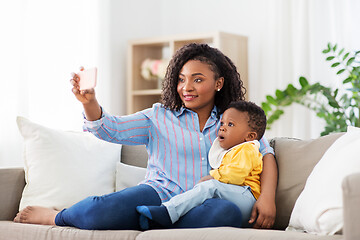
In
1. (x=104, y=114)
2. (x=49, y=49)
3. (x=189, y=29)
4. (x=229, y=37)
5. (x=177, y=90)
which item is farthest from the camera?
(x=189, y=29)

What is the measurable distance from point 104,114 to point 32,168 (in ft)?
1.67

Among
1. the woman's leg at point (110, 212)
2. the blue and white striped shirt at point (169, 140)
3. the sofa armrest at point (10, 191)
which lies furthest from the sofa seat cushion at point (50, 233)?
the blue and white striped shirt at point (169, 140)

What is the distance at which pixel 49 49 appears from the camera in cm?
343

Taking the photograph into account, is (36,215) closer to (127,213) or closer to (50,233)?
(50,233)

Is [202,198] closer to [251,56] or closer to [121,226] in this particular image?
[121,226]

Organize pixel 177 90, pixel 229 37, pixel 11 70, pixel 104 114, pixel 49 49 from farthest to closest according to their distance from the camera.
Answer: pixel 229 37
pixel 49 49
pixel 11 70
pixel 177 90
pixel 104 114

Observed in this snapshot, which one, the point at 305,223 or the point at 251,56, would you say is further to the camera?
the point at 251,56

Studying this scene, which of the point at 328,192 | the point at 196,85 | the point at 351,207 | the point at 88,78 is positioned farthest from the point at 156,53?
the point at 351,207

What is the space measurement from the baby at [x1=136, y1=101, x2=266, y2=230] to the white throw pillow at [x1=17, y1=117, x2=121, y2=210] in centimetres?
50

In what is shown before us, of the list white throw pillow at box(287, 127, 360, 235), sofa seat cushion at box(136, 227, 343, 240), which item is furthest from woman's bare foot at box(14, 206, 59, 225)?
white throw pillow at box(287, 127, 360, 235)

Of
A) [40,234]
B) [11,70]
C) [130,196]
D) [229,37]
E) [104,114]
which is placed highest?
[229,37]

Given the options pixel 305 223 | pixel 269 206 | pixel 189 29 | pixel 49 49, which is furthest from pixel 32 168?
pixel 189 29

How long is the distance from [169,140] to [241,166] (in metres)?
0.34

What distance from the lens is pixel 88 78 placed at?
172 cm
